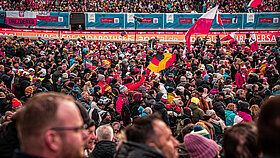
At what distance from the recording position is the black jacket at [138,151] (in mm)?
2105

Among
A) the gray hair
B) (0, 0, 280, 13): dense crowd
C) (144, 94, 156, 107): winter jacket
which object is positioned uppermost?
(0, 0, 280, 13): dense crowd

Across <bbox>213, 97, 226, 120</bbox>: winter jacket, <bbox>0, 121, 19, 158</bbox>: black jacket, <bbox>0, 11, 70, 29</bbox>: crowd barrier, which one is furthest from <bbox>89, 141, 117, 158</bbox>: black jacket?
<bbox>0, 11, 70, 29</bbox>: crowd barrier

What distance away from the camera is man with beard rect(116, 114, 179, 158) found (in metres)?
2.14

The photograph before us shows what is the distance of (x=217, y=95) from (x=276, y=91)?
170 cm

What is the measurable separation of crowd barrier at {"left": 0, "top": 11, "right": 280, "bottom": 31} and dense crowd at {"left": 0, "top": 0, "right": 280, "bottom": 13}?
2192 millimetres

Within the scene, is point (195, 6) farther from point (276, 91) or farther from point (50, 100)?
point (50, 100)

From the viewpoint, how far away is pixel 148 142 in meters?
2.28

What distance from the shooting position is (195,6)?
114 feet

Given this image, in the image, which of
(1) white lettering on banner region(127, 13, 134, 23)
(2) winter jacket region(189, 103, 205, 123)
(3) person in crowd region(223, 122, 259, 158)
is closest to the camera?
(3) person in crowd region(223, 122, 259, 158)

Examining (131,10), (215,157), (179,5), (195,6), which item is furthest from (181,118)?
(195,6)


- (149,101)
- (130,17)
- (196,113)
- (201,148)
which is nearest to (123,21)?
(130,17)

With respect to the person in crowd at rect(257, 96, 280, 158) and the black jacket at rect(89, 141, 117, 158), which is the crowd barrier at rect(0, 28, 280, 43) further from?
the person in crowd at rect(257, 96, 280, 158)

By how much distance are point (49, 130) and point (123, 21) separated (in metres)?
27.5

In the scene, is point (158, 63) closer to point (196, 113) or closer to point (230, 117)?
point (196, 113)
